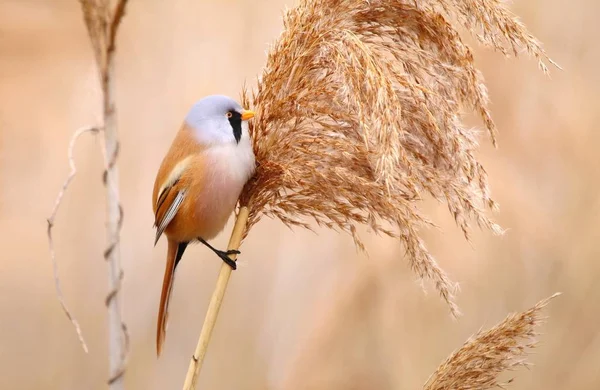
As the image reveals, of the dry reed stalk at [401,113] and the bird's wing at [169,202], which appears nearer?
the dry reed stalk at [401,113]

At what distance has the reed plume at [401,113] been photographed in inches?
44.7

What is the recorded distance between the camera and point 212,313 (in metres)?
1.11

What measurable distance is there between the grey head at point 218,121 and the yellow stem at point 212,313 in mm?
153

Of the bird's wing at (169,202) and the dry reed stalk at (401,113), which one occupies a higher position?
the dry reed stalk at (401,113)

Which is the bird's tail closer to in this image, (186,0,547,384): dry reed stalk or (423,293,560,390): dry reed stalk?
(186,0,547,384): dry reed stalk

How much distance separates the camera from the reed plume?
1.13m

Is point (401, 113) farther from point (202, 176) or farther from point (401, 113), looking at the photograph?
point (202, 176)

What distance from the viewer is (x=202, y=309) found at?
2.36m

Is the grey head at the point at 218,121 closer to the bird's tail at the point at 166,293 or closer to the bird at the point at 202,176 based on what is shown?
the bird at the point at 202,176

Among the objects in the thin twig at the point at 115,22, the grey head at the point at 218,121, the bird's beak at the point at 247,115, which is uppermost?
the thin twig at the point at 115,22

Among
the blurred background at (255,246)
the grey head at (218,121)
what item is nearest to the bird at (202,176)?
the grey head at (218,121)

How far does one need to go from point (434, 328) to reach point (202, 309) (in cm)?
77

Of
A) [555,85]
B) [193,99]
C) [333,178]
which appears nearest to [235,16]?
[193,99]

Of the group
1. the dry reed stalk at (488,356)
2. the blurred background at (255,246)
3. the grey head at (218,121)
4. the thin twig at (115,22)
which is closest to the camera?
the thin twig at (115,22)
